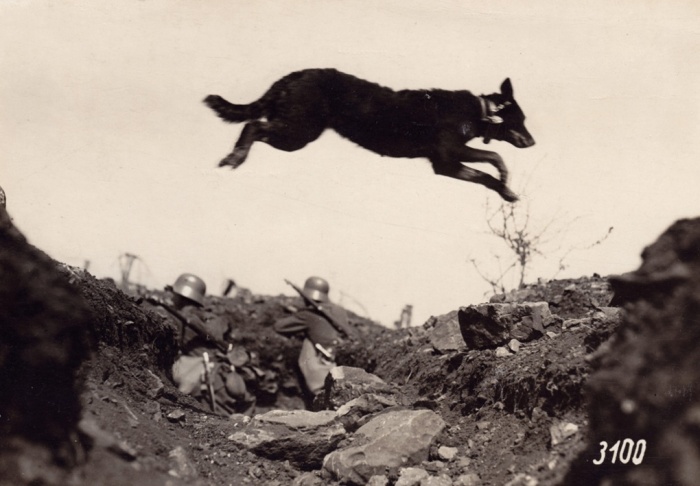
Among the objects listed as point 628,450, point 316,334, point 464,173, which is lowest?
point 316,334

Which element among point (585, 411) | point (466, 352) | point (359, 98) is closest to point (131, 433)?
point (585, 411)

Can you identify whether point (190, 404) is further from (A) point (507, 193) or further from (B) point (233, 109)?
(A) point (507, 193)

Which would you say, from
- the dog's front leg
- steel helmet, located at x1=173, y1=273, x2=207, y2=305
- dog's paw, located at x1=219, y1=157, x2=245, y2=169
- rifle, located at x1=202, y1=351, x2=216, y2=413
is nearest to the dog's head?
the dog's front leg

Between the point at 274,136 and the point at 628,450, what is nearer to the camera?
the point at 628,450

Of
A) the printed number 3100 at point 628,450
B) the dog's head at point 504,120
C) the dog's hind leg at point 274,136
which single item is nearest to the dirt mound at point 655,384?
the printed number 3100 at point 628,450

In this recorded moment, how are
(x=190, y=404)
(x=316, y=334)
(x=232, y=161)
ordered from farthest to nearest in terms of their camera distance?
(x=316, y=334)
(x=232, y=161)
(x=190, y=404)

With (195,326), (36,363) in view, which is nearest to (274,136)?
(195,326)

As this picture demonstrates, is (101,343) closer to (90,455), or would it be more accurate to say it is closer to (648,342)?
(90,455)
